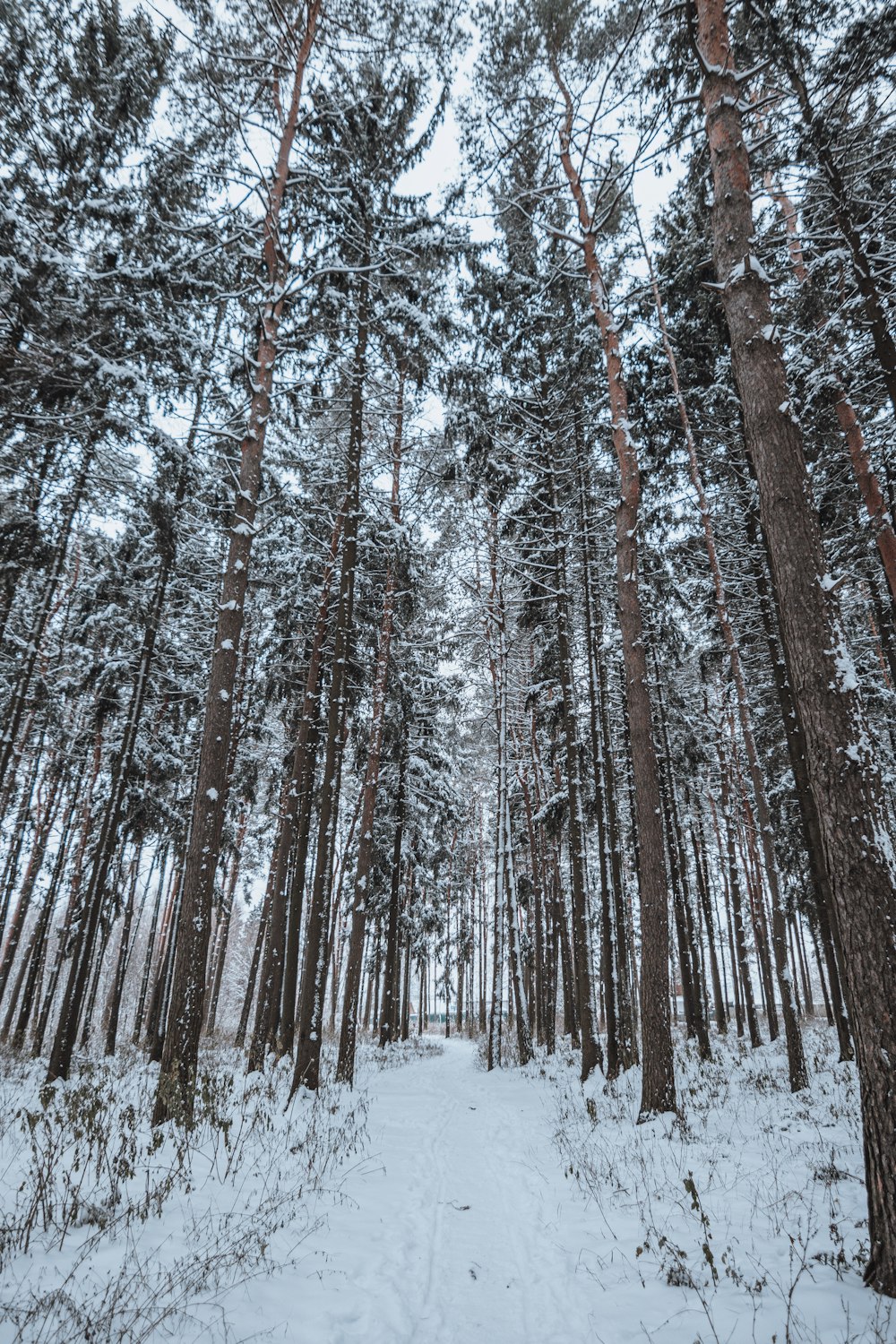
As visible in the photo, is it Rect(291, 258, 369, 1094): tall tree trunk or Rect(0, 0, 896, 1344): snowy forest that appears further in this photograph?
Rect(291, 258, 369, 1094): tall tree trunk

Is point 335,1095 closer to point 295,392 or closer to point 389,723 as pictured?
point 389,723

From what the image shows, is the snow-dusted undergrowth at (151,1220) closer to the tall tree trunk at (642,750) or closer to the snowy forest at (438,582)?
the snowy forest at (438,582)

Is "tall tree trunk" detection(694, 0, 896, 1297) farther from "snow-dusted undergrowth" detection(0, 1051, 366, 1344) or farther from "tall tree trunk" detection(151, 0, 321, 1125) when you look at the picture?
"tall tree trunk" detection(151, 0, 321, 1125)

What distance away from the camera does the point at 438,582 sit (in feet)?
56.7

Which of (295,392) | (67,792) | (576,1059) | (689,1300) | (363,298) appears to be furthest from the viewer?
(67,792)

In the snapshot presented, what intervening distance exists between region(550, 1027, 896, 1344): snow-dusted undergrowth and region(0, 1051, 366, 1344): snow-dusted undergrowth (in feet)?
6.67

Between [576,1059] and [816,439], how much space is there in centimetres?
1481

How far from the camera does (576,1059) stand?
15.0 meters

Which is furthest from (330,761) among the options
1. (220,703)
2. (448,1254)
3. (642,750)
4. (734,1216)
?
(734,1216)

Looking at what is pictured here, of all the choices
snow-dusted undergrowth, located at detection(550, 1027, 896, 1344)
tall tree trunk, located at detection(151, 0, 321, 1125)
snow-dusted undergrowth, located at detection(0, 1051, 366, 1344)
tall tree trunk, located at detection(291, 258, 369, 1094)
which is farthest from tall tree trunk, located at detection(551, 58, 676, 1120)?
tall tree trunk, located at detection(151, 0, 321, 1125)

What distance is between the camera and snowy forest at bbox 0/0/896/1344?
3.58 m

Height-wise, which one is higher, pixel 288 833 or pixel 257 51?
pixel 257 51

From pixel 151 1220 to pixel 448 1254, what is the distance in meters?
1.92

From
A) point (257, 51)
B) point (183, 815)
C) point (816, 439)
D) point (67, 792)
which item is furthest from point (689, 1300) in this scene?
point (67, 792)
